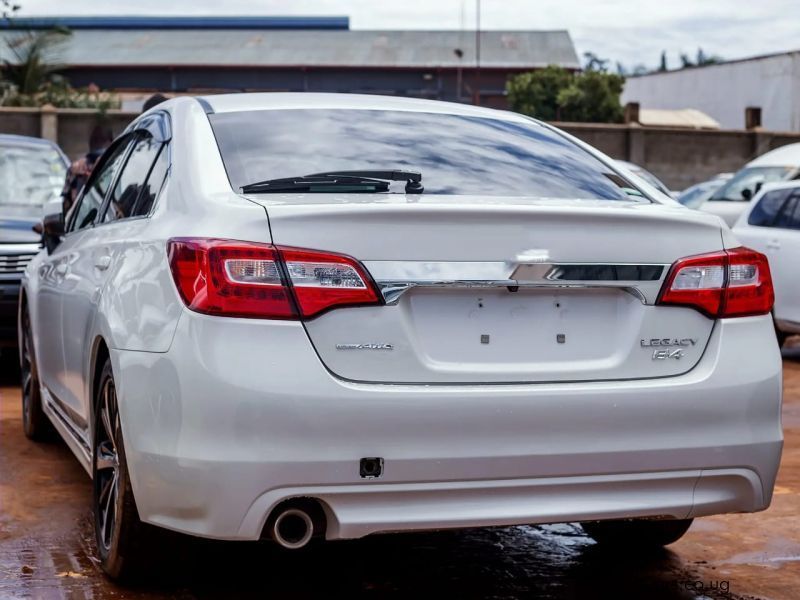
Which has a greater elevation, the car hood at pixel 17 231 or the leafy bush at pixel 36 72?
the leafy bush at pixel 36 72

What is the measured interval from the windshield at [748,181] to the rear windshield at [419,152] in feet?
41.8

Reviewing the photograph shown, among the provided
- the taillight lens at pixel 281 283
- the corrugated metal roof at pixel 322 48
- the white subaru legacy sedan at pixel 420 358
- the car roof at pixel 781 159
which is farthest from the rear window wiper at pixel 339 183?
the corrugated metal roof at pixel 322 48

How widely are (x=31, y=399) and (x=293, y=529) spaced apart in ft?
11.3

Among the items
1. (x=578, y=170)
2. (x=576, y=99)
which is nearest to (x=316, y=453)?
(x=578, y=170)

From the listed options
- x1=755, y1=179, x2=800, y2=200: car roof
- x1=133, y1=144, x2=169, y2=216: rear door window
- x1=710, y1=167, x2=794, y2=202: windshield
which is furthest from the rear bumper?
x1=710, y1=167, x2=794, y2=202: windshield

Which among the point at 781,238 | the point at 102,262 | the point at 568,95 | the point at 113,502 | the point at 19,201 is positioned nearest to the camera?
the point at 113,502

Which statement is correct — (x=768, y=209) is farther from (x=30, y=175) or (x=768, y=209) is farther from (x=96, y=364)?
(x=96, y=364)

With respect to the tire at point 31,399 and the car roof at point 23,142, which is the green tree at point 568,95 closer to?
the car roof at point 23,142

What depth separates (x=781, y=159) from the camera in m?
17.9

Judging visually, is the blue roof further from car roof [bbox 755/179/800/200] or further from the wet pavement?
the wet pavement

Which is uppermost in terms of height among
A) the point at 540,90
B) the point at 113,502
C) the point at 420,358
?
the point at 540,90

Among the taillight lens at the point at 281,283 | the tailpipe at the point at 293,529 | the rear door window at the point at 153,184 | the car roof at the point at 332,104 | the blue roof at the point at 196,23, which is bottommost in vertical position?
the tailpipe at the point at 293,529

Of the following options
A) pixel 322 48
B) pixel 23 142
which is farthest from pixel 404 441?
pixel 322 48

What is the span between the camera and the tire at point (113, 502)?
4148mm
